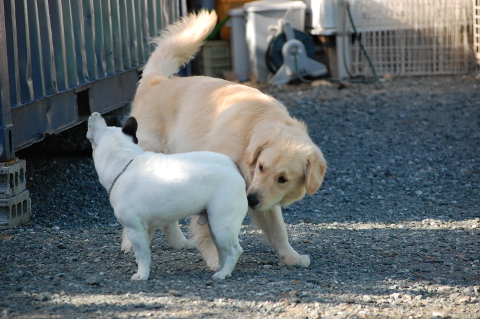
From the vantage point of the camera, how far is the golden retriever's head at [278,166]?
145 inches

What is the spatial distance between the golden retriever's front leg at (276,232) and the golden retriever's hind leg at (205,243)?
1.26 feet

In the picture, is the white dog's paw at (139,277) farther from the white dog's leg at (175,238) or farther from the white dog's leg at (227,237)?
the white dog's leg at (175,238)

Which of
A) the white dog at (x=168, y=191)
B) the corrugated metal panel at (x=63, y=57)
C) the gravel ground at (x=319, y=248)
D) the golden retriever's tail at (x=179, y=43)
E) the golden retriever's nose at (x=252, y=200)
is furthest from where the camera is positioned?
the golden retriever's tail at (x=179, y=43)

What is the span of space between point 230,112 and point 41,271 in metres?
1.74

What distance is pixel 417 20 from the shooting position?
35.7 ft

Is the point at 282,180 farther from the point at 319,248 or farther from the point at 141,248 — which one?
the point at 141,248

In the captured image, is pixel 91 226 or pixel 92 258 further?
pixel 91 226

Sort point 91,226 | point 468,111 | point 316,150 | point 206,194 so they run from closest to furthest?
1. point 206,194
2. point 316,150
3. point 91,226
4. point 468,111

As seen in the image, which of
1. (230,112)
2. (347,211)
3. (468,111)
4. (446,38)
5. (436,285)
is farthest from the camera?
(446,38)

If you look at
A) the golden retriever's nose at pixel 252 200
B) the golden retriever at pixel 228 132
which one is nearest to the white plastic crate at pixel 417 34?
the golden retriever at pixel 228 132

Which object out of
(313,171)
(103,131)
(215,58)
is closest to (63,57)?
(103,131)

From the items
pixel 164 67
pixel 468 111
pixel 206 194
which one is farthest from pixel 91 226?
pixel 468 111

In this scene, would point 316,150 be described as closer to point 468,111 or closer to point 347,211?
point 347,211

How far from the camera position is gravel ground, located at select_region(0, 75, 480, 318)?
3096 millimetres
